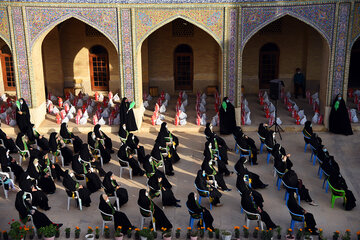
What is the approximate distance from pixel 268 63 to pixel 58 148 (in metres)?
11.1

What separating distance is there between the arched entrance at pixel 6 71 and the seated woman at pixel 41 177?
33.9ft

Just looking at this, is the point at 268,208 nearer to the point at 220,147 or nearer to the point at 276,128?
the point at 220,147

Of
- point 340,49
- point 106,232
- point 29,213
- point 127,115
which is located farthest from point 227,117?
point 29,213

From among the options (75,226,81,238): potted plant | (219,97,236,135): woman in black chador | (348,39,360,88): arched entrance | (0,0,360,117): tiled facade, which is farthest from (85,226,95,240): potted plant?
(348,39,360,88): arched entrance

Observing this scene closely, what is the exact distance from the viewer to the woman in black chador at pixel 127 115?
1706 centimetres

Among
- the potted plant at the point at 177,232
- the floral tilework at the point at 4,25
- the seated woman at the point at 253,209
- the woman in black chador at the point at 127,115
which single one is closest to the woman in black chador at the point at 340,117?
the woman in black chador at the point at 127,115

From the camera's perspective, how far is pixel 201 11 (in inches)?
657

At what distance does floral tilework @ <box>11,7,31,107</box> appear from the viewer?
16641mm

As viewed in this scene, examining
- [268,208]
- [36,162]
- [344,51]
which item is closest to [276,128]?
[344,51]

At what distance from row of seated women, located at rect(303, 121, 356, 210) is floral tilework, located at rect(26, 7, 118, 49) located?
7620mm

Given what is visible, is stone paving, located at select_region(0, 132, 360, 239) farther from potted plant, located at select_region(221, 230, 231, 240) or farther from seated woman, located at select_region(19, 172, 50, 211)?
potted plant, located at select_region(221, 230, 231, 240)

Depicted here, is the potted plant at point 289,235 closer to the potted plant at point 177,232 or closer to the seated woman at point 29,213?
the potted plant at point 177,232

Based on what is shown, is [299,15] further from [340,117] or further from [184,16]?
[184,16]

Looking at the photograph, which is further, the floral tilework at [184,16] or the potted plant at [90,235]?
the floral tilework at [184,16]
